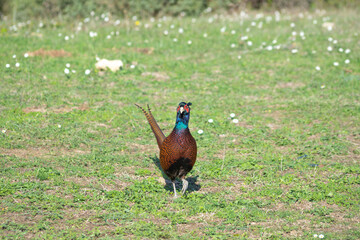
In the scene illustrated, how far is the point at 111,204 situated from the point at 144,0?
11673mm

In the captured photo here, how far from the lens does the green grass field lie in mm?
4598

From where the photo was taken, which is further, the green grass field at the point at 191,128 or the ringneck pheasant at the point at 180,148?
the ringneck pheasant at the point at 180,148

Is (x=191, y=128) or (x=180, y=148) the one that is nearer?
(x=180, y=148)

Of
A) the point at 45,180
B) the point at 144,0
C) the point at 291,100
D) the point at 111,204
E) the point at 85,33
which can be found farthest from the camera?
the point at 144,0

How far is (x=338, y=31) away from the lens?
13039 mm

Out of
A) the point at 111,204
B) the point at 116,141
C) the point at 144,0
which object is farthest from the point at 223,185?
the point at 144,0

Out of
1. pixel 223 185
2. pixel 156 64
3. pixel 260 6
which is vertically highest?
pixel 260 6

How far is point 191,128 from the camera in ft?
24.0

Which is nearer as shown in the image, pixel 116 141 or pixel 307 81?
pixel 116 141

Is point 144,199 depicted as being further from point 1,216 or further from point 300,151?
point 300,151

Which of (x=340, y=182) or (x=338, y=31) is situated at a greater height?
(x=338, y=31)

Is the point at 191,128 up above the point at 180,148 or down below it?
below

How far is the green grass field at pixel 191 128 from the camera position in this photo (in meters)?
4.60

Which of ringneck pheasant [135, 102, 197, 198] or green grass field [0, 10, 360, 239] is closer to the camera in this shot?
green grass field [0, 10, 360, 239]
